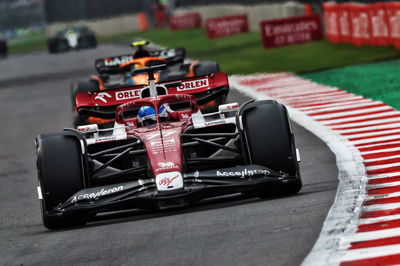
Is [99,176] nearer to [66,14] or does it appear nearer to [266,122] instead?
[266,122]

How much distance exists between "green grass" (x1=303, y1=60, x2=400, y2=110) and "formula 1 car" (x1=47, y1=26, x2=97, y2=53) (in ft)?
117

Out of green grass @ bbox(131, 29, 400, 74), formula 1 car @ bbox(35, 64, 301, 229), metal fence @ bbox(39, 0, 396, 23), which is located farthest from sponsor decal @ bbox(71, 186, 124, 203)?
metal fence @ bbox(39, 0, 396, 23)

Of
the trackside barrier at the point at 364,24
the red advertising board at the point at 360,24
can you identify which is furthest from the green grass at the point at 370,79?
the red advertising board at the point at 360,24

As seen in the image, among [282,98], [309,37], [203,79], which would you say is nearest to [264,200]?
[203,79]

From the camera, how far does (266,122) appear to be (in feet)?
36.7

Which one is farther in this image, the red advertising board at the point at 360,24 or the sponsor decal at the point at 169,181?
the red advertising board at the point at 360,24

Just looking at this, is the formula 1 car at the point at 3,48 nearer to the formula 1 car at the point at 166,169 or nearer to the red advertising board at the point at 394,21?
the red advertising board at the point at 394,21

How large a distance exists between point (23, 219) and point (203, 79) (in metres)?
2.92

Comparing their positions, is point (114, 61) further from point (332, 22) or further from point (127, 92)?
point (332, 22)

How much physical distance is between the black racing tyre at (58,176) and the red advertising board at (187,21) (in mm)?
65795

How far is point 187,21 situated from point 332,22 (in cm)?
4038

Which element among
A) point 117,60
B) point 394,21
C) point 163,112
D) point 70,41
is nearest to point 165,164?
point 163,112

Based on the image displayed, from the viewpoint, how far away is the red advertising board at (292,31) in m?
38.2

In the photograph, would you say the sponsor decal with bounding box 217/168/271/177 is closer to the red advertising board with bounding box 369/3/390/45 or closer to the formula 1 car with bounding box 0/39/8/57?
the red advertising board with bounding box 369/3/390/45
